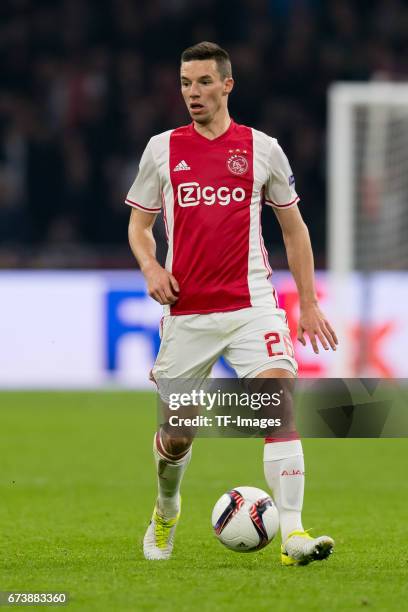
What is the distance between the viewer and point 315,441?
37.4 feet

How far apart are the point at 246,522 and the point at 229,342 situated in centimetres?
70

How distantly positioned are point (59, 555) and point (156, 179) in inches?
62.4

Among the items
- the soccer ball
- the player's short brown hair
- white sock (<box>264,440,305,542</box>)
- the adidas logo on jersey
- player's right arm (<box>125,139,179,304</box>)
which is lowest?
the soccer ball

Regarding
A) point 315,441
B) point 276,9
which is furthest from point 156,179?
point 276,9

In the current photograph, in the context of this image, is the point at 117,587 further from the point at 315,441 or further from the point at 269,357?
the point at 315,441

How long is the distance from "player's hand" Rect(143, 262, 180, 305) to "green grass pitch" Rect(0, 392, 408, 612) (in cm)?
105

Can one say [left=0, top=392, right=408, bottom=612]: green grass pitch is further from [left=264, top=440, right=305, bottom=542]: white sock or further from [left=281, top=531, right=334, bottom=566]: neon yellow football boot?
[left=264, top=440, right=305, bottom=542]: white sock

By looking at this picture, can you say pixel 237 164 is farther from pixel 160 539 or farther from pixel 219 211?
pixel 160 539

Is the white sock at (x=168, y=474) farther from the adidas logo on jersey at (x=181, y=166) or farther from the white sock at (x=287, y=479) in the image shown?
the adidas logo on jersey at (x=181, y=166)

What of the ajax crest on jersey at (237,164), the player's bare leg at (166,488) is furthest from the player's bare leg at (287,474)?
the ajax crest on jersey at (237,164)

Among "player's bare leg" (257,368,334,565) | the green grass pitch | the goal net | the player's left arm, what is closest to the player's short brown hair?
the player's left arm

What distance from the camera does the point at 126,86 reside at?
55.1 ft

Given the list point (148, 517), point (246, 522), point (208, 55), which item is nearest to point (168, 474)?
point (246, 522)

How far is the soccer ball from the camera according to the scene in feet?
17.6
